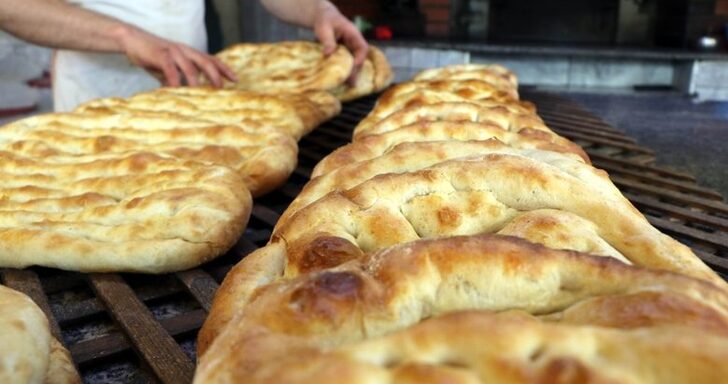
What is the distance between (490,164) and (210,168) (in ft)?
2.82

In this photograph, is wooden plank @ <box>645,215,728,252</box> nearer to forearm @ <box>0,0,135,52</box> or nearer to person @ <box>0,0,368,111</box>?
person @ <box>0,0,368,111</box>

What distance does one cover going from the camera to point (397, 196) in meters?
1.19

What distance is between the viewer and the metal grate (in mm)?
1110

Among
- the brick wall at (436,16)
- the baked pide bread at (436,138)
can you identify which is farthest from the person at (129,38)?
the brick wall at (436,16)

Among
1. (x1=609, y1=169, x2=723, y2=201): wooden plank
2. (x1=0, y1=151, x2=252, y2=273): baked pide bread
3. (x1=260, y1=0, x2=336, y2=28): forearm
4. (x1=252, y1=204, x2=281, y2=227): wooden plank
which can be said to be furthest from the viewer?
(x1=260, y1=0, x2=336, y2=28): forearm

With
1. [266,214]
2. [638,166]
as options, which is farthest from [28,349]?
[638,166]

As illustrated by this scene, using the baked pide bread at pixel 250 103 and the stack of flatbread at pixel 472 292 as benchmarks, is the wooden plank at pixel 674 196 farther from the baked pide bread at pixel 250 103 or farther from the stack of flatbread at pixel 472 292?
the baked pide bread at pixel 250 103

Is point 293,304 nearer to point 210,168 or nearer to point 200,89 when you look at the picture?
point 210,168

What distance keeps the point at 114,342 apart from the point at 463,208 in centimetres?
67

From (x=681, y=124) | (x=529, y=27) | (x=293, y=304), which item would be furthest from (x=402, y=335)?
(x=529, y=27)

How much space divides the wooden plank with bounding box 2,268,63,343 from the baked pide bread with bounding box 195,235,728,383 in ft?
2.01

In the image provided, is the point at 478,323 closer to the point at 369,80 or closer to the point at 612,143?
the point at 612,143

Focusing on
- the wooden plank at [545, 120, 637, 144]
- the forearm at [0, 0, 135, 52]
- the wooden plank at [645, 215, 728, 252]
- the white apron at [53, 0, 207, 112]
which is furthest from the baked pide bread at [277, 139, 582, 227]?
the white apron at [53, 0, 207, 112]

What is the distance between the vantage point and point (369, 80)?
3.58 meters
